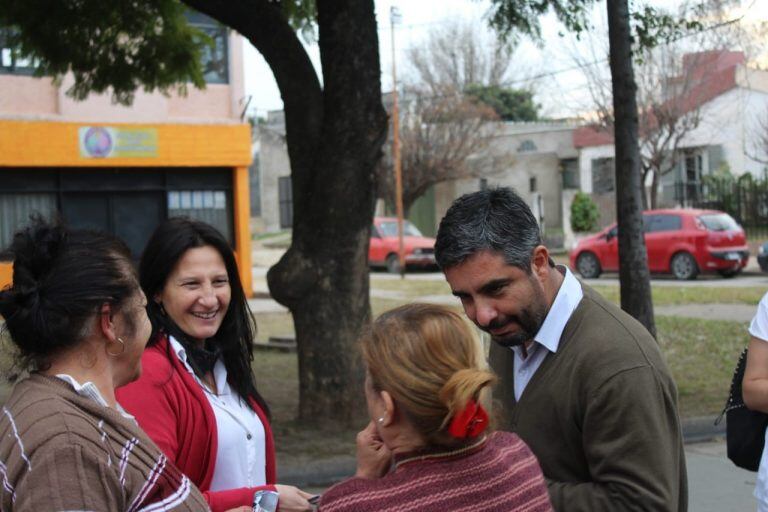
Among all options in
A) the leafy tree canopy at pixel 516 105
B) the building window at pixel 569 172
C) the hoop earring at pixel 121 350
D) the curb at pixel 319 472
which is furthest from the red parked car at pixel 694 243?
the leafy tree canopy at pixel 516 105

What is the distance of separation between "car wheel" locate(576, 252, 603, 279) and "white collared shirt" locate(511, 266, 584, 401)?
21565 millimetres

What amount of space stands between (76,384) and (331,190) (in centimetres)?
606

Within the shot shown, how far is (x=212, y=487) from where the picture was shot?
3082mm

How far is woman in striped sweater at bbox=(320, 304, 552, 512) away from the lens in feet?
6.43

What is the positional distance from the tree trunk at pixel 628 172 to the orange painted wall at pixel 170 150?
11568 mm

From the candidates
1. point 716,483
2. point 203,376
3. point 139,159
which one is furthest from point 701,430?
point 139,159

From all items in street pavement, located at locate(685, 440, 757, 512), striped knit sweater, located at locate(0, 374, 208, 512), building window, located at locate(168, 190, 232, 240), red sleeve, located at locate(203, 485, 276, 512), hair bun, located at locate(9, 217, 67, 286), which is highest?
building window, located at locate(168, 190, 232, 240)

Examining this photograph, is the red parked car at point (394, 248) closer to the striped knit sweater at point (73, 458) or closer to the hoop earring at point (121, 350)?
the hoop earring at point (121, 350)

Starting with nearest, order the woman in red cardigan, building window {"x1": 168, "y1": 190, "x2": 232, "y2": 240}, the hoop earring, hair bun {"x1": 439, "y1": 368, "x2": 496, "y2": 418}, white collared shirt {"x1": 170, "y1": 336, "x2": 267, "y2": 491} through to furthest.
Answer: hair bun {"x1": 439, "y1": 368, "x2": 496, "y2": 418}, the hoop earring, the woman in red cardigan, white collared shirt {"x1": 170, "y1": 336, "x2": 267, "y2": 491}, building window {"x1": 168, "y1": 190, "x2": 232, "y2": 240}

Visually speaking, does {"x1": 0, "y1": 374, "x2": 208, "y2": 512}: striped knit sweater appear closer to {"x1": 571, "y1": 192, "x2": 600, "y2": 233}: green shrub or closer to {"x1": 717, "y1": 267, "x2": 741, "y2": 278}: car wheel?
{"x1": 717, "y1": 267, "x2": 741, "y2": 278}: car wheel

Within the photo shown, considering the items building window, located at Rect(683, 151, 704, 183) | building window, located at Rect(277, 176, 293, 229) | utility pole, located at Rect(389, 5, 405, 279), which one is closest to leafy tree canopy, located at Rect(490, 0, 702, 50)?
utility pole, located at Rect(389, 5, 405, 279)

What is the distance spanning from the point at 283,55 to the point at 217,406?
5754 mm

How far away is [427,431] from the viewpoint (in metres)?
2.00

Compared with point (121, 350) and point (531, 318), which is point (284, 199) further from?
point (121, 350)
